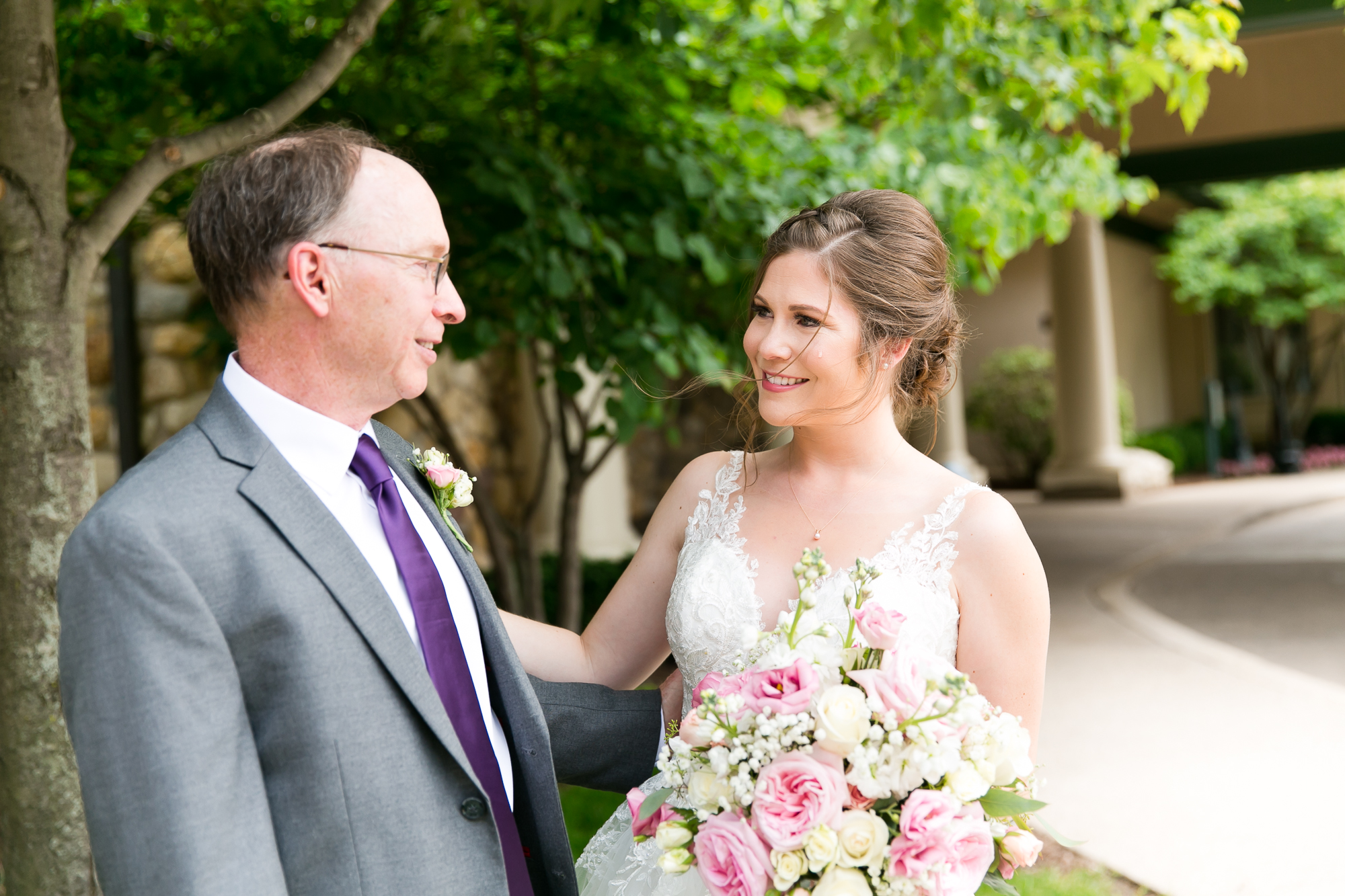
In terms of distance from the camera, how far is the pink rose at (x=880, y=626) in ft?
5.52

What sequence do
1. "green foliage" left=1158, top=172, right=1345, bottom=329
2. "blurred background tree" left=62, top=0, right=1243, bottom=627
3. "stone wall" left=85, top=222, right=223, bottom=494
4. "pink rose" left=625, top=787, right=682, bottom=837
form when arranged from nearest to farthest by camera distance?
1. "pink rose" left=625, top=787, right=682, bottom=837
2. "blurred background tree" left=62, top=0, right=1243, bottom=627
3. "stone wall" left=85, top=222, right=223, bottom=494
4. "green foliage" left=1158, top=172, right=1345, bottom=329

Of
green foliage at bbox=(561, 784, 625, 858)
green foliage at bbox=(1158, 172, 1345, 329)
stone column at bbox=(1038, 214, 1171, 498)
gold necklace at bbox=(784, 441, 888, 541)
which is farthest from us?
green foliage at bbox=(1158, 172, 1345, 329)

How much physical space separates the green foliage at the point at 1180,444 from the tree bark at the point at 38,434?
66.2ft

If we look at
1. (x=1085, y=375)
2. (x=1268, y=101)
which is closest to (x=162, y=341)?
(x=1268, y=101)

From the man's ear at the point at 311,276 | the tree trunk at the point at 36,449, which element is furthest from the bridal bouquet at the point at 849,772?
the tree trunk at the point at 36,449

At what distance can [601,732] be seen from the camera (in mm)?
2283

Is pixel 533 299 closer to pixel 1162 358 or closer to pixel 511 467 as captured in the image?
pixel 511 467

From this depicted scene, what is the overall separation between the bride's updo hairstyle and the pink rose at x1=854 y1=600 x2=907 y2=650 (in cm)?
69

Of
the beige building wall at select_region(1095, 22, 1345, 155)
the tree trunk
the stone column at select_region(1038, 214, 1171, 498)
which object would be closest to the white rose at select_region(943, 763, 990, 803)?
the tree trunk

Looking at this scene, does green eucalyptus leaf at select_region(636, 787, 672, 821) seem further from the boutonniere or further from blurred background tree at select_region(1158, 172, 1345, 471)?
blurred background tree at select_region(1158, 172, 1345, 471)

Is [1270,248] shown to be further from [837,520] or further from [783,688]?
[783,688]

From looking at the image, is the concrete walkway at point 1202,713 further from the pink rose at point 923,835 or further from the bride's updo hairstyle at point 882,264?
the pink rose at point 923,835

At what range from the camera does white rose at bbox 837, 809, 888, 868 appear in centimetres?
160

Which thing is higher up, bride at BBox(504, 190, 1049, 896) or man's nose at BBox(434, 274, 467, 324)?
man's nose at BBox(434, 274, 467, 324)
